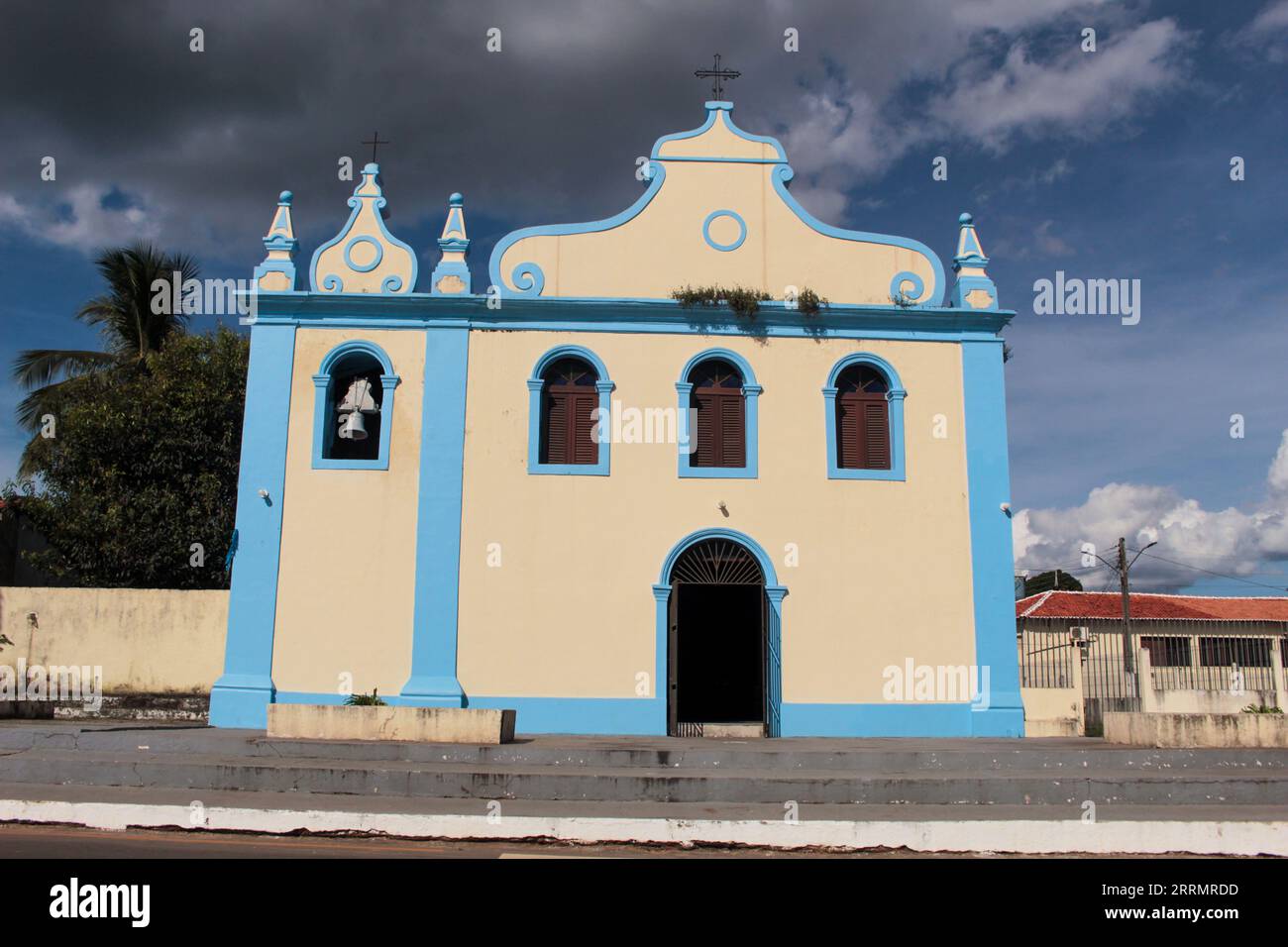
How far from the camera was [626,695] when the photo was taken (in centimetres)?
1260

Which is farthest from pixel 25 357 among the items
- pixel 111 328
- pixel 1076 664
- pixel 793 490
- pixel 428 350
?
pixel 1076 664

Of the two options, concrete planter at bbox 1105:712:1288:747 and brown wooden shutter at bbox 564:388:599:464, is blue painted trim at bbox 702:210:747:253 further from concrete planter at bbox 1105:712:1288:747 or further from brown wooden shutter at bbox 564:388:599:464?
concrete planter at bbox 1105:712:1288:747

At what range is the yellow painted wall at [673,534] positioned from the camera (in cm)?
1273

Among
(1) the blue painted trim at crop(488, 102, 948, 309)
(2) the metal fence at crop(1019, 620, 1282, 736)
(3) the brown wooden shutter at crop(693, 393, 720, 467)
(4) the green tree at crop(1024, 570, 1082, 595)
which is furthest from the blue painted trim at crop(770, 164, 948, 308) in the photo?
(4) the green tree at crop(1024, 570, 1082, 595)

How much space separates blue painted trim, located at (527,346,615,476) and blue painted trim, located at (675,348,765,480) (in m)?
0.97

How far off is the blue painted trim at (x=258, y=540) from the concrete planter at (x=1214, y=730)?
10.6 meters

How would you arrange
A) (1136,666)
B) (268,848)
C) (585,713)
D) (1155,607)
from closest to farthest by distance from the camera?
1. (268,848)
2. (585,713)
3. (1136,666)
4. (1155,607)

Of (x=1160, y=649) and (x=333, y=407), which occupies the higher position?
(x=333, y=407)

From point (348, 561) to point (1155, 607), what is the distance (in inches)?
1073

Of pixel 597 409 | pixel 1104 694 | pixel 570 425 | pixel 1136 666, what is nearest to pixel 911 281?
pixel 597 409

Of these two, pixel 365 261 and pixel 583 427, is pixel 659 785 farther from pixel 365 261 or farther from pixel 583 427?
pixel 365 261

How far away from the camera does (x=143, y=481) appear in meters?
17.9
